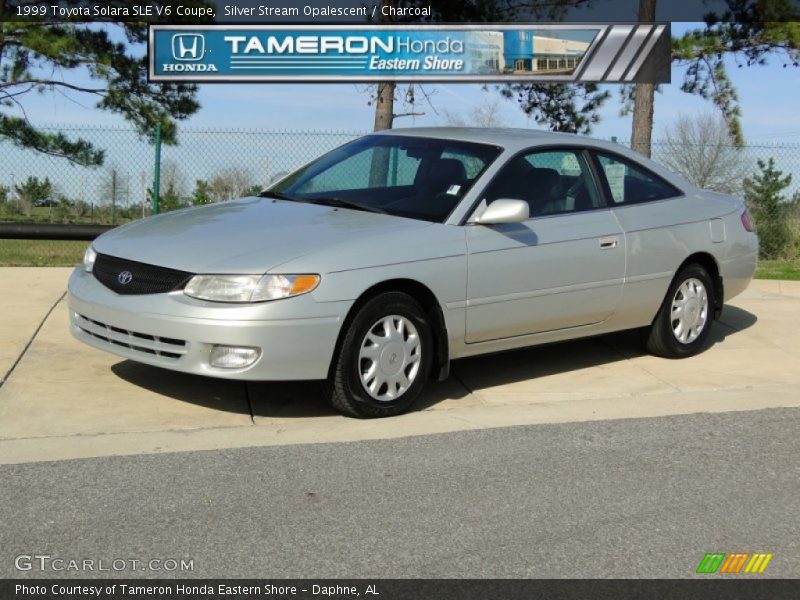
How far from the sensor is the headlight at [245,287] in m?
5.97

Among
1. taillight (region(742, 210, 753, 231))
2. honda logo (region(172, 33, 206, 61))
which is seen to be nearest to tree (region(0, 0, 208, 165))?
honda logo (region(172, 33, 206, 61))

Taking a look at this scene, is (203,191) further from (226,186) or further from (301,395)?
(301,395)

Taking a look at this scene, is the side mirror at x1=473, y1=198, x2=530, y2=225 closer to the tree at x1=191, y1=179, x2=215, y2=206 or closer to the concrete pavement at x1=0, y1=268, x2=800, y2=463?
the concrete pavement at x1=0, y1=268, x2=800, y2=463

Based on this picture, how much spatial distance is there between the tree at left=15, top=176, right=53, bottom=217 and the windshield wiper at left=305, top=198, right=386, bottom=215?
8549 mm

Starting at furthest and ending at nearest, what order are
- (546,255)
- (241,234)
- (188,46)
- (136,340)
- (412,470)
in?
1. (188,46)
2. (546,255)
3. (241,234)
4. (136,340)
5. (412,470)

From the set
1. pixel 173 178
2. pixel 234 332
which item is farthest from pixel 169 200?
pixel 234 332

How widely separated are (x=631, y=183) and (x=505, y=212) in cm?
167

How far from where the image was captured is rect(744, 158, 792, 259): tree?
17219mm

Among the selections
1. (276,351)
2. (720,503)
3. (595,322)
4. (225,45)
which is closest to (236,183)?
(225,45)

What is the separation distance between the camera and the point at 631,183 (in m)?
8.03

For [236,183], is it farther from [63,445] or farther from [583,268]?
[63,445]

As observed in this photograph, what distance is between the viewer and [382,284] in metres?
6.37

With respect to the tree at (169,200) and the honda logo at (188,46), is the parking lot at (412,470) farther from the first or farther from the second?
the honda logo at (188,46)

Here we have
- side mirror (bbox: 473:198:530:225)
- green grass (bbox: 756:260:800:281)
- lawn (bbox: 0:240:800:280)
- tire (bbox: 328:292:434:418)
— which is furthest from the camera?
green grass (bbox: 756:260:800:281)
